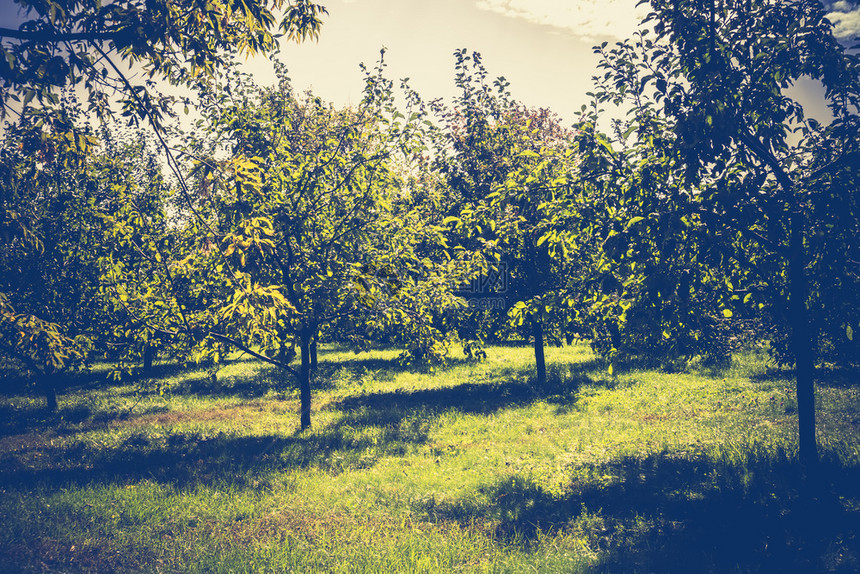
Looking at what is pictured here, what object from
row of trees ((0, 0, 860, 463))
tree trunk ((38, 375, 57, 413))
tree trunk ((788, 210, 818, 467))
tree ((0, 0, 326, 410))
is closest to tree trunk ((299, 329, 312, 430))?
row of trees ((0, 0, 860, 463))

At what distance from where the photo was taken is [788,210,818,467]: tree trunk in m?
7.03

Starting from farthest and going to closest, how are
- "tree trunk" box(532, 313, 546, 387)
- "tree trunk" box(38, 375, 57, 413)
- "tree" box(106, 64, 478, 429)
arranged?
"tree trunk" box(532, 313, 546, 387) < "tree trunk" box(38, 375, 57, 413) < "tree" box(106, 64, 478, 429)

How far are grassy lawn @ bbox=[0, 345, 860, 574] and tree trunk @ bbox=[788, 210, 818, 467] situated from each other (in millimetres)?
492

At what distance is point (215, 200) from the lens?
11867 millimetres

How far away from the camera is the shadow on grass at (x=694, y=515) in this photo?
591 cm

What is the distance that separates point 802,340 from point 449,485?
6046mm

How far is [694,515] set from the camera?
7137 mm

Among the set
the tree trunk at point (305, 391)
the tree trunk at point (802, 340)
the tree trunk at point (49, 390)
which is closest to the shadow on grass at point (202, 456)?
the tree trunk at point (305, 391)

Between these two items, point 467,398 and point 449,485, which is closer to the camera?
point 449,485

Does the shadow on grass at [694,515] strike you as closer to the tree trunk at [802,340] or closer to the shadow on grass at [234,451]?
the tree trunk at [802,340]

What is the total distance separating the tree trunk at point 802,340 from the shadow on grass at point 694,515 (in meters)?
0.49

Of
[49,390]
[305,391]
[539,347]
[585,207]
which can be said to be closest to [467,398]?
[539,347]

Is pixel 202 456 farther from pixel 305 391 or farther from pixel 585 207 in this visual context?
pixel 585 207

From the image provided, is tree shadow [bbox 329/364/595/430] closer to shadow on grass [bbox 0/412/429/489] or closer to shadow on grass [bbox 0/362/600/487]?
shadow on grass [bbox 0/362/600/487]
